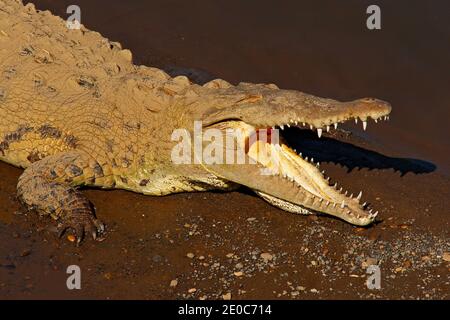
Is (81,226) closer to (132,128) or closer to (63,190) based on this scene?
(63,190)

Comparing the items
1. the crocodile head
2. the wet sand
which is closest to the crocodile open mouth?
the crocodile head

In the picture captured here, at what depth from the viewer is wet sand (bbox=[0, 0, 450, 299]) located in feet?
16.8

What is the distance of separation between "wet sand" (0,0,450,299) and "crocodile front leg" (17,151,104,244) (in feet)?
0.47

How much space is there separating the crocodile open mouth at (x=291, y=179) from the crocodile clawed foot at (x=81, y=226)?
1161 millimetres

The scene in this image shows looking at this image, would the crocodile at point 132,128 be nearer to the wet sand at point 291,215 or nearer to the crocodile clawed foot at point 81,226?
the crocodile clawed foot at point 81,226

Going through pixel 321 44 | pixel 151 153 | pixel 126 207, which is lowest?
pixel 126 207

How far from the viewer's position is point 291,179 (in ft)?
17.8

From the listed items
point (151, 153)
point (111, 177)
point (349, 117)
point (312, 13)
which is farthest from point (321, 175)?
point (312, 13)

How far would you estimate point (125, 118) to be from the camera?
5914mm

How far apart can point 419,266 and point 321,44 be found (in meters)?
3.89

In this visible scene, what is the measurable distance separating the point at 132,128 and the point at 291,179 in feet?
4.91

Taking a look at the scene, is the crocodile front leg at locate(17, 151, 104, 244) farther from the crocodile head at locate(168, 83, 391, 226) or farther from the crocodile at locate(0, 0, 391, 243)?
the crocodile head at locate(168, 83, 391, 226)
